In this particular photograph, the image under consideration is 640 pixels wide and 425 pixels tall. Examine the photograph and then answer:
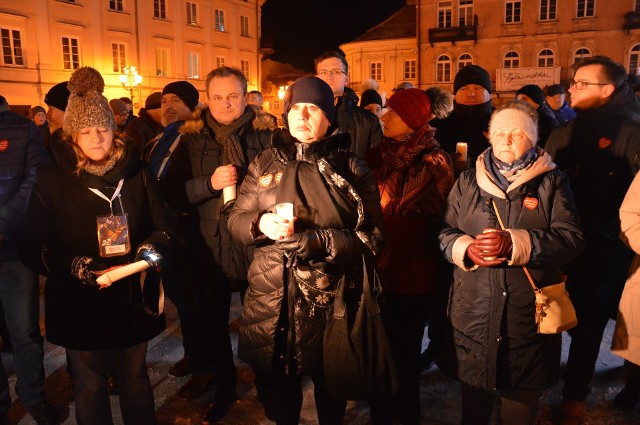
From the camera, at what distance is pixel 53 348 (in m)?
5.06

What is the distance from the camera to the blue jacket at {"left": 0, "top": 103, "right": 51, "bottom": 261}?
3789mm

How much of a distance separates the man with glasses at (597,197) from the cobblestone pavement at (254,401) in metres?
0.20

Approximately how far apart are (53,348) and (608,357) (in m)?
5.38

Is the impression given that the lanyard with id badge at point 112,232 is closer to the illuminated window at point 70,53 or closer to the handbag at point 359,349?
the handbag at point 359,349

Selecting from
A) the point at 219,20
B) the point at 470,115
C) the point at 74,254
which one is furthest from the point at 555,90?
the point at 219,20

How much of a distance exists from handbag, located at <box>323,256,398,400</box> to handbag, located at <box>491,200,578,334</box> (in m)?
0.89

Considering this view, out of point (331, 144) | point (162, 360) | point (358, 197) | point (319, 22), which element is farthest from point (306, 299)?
point (319, 22)

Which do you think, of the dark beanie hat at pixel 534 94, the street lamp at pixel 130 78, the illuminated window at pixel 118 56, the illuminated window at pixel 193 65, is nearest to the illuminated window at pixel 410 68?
the illuminated window at pixel 193 65

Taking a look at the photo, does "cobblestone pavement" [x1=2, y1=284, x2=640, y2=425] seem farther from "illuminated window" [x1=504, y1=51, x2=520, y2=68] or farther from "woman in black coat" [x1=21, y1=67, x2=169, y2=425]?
"illuminated window" [x1=504, y1=51, x2=520, y2=68]

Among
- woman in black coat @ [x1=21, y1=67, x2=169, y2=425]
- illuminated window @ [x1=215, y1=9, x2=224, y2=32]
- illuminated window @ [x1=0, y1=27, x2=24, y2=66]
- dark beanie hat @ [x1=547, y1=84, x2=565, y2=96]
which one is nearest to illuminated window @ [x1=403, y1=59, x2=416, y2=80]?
illuminated window @ [x1=215, y1=9, x2=224, y2=32]

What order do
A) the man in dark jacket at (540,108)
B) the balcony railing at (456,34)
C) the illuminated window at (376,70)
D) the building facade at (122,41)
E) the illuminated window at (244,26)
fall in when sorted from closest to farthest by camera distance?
the man in dark jacket at (540,108), the building facade at (122,41), the balcony railing at (456,34), the illuminated window at (244,26), the illuminated window at (376,70)

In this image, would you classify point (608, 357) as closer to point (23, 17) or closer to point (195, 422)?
point (195, 422)

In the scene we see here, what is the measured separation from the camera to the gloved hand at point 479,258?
278 cm

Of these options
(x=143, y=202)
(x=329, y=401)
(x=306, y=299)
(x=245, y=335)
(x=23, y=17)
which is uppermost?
(x=23, y=17)
